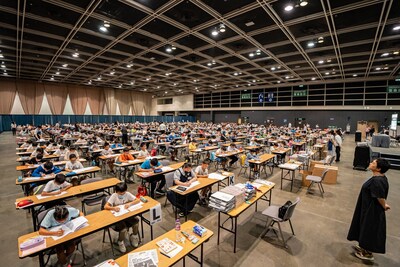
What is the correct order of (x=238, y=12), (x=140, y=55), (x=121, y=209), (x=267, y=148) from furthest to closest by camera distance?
(x=267, y=148), (x=140, y=55), (x=238, y=12), (x=121, y=209)

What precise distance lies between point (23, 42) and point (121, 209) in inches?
535

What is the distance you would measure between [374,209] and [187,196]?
3599 millimetres

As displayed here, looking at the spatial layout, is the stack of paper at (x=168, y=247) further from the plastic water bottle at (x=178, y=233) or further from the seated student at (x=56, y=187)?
the seated student at (x=56, y=187)

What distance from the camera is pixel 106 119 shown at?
104 ft

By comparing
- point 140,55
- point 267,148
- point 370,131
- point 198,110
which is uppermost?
point 140,55

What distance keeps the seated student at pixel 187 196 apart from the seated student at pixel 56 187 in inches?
98.9

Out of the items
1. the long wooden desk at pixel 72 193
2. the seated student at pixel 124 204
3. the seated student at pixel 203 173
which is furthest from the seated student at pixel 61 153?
the seated student at pixel 203 173

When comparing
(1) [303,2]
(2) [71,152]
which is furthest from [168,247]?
(1) [303,2]

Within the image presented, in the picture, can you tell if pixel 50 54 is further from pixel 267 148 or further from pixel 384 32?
pixel 384 32

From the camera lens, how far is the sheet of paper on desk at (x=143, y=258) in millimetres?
2176

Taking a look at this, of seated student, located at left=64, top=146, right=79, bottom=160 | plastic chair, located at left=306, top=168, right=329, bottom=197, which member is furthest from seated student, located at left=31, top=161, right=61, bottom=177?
plastic chair, located at left=306, top=168, right=329, bottom=197

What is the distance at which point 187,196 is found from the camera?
4.56 m

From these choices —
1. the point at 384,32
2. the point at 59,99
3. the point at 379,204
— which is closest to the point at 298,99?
the point at 384,32

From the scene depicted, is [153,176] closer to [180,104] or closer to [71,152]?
[71,152]
